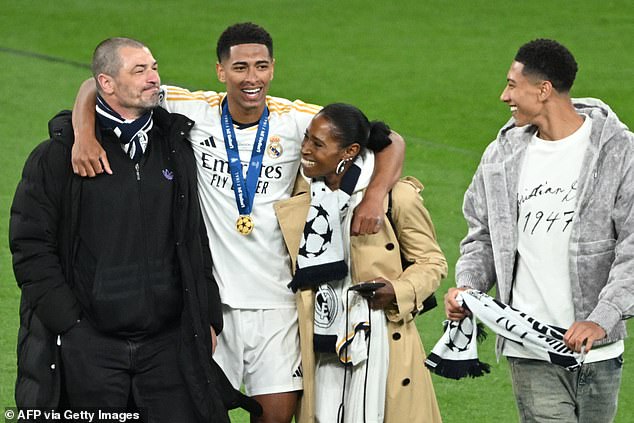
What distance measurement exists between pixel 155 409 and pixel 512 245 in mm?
1477

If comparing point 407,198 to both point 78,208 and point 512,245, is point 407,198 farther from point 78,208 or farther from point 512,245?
point 78,208

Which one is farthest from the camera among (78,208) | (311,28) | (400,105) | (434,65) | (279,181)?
(311,28)

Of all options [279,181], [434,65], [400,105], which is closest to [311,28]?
[434,65]

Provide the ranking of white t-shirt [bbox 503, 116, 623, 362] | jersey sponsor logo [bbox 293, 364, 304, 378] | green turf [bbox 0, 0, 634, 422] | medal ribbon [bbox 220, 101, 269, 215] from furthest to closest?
green turf [bbox 0, 0, 634, 422] < jersey sponsor logo [bbox 293, 364, 304, 378] < medal ribbon [bbox 220, 101, 269, 215] < white t-shirt [bbox 503, 116, 623, 362]

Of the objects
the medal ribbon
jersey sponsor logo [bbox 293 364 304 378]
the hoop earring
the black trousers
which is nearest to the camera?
the black trousers

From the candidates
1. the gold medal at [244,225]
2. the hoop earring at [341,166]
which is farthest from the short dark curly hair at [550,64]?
the gold medal at [244,225]

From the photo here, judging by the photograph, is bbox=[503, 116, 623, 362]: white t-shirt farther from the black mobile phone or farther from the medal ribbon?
the medal ribbon

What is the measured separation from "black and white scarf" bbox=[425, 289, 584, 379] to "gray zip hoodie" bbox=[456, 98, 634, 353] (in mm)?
118

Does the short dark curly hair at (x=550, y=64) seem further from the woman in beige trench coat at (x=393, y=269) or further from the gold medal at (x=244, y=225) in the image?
the gold medal at (x=244, y=225)

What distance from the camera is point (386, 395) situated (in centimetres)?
521

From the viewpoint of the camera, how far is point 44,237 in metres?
4.92

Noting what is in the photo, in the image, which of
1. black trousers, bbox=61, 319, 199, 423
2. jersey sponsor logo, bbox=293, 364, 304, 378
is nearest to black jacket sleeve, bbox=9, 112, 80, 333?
black trousers, bbox=61, 319, 199, 423

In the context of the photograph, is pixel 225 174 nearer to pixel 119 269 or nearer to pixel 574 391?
pixel 119 269

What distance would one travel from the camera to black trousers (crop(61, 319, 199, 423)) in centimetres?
500
